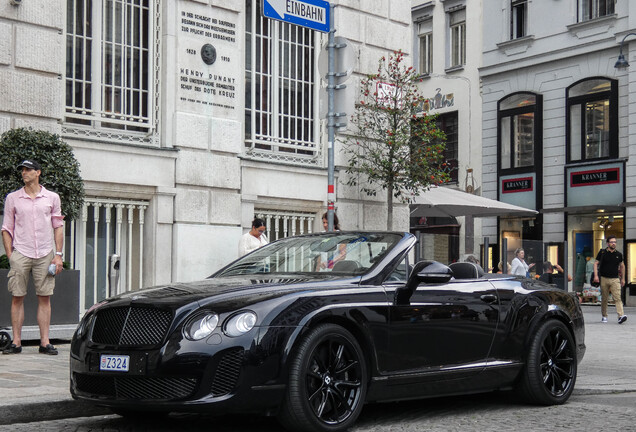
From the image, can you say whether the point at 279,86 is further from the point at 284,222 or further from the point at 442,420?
the point at 442,420

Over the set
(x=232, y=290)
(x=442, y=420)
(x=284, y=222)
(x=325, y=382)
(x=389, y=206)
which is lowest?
(x=442, y=420)

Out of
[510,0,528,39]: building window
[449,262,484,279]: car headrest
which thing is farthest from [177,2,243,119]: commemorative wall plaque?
[510,0,528,39]: building window

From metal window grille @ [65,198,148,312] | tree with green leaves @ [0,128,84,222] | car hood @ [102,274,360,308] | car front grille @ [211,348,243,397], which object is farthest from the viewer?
metal window grille @ [65,198,148,312]

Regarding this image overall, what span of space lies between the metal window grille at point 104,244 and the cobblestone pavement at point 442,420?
595 cm

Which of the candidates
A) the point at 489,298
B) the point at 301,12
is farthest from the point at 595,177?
the point at 489,298

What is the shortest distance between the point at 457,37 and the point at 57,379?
1175 inches

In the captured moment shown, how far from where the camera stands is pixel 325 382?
6117 mm

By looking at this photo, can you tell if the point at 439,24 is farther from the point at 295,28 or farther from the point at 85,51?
the point at 85,51

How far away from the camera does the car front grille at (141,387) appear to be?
5.75 meters

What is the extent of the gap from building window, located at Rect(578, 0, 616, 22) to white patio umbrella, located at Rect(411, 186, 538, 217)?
12567 millimetres

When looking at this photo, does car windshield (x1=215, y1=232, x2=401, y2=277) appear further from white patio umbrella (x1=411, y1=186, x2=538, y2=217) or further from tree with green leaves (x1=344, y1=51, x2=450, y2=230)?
white patio umbrella (x1=411, y1=186, x2=538, y2=217)

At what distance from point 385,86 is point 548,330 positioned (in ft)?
28.5

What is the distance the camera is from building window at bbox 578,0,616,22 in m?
30.2

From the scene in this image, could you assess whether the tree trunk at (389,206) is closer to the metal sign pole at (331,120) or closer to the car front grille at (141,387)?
the metal sign pole at (331,120)
